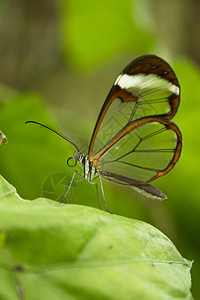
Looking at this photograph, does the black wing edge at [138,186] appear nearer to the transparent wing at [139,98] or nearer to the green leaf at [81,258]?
the transparent wing at [139,98]

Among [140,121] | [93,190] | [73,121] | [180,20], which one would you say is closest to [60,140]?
[93,190]

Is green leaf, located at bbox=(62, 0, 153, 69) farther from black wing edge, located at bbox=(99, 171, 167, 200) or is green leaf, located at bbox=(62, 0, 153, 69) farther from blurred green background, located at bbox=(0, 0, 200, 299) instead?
black wing edge, located at bbox=(99, 171, 167, 200)

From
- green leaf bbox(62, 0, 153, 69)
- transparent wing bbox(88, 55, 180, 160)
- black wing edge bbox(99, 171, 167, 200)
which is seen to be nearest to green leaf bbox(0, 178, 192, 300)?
black wing edge bbox(99, 171, 167, 200)

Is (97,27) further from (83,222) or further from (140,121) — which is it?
(83,222)

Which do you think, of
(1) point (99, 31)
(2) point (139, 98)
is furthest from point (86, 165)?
(1) point (99, 31)

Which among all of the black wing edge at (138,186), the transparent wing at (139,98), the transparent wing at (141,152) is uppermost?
the transparent wing at (139,98)

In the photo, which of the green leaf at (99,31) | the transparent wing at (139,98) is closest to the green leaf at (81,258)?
the transparent wing at (139,98)
